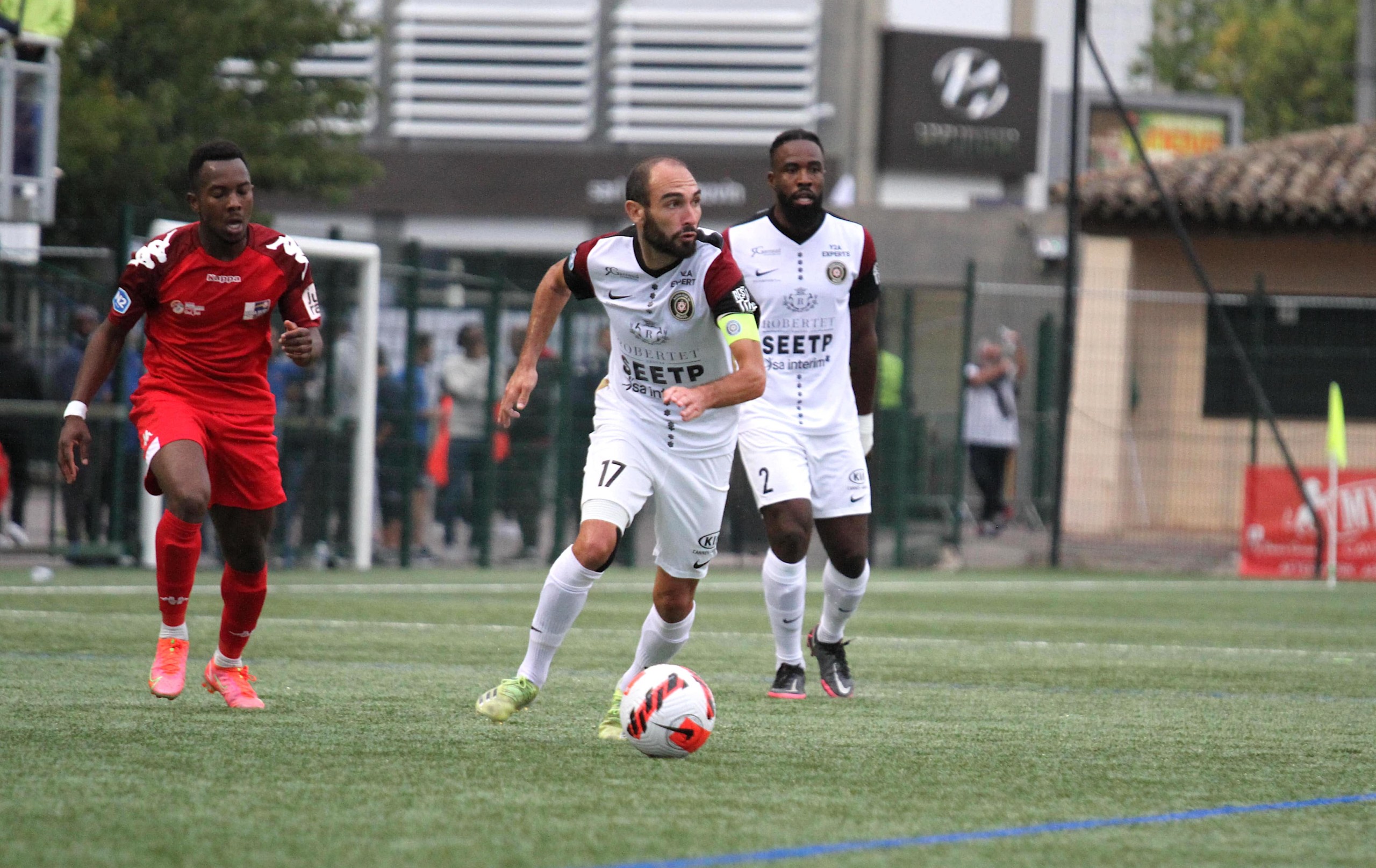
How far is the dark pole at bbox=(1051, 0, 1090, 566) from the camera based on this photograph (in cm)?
1833

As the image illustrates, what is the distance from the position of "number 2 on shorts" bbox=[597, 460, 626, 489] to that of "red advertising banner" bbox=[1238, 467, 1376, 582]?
1253 centimetres

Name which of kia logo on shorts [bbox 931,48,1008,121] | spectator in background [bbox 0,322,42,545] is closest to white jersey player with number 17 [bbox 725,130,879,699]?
spectator in background [bbox 0,322,42,545]

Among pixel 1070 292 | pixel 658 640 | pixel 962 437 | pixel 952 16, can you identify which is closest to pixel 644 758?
pixel 658 640

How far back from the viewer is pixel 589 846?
432cm

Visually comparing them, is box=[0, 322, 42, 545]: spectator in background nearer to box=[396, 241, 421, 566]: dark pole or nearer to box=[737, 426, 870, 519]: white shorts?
box=[396, 241, 421, 566]: dark pole

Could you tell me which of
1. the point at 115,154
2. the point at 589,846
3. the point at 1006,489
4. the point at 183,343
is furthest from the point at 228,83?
the point at 589,846

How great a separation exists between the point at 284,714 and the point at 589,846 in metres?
2.53

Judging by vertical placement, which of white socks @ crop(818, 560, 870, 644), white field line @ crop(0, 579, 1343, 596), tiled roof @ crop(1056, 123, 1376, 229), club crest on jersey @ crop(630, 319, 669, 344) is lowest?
white field line @ crop(0, 579, 1343, 596)

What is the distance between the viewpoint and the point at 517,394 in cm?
653

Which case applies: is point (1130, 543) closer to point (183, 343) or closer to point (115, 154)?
point (115, 154)

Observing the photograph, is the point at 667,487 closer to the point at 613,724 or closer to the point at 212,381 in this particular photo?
the point at 613,724

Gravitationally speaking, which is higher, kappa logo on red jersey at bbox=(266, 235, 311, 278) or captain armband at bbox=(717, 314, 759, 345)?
kappa logo on red jersey at bbox=(266, 235, 311, 278)

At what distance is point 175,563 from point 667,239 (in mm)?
2119

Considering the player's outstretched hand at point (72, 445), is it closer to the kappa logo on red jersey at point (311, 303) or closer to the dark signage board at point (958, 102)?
the kappa logo on red jersey at point (311, 303)
